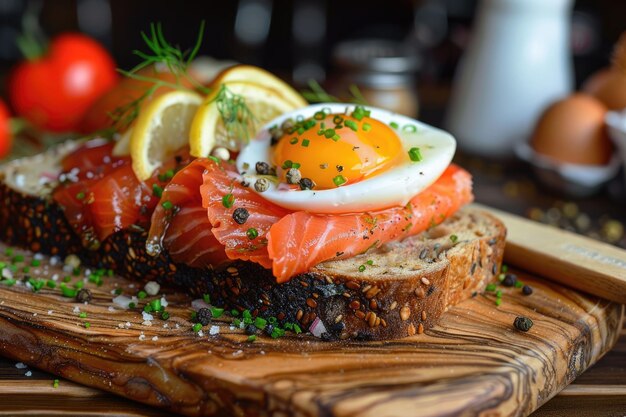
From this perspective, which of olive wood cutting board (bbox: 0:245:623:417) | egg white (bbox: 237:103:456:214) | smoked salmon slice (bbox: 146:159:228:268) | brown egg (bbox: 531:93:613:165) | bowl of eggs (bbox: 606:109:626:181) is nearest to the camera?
olive wood cutting board (bbox: 0:245:623:417)

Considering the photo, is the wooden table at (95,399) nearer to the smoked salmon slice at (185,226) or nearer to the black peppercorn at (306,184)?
the smoked salmon slice at (185,226)

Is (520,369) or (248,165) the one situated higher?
(248,165)

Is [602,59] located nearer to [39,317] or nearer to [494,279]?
[494,279]

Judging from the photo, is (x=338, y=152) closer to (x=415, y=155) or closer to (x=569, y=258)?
(x=415, y=155)

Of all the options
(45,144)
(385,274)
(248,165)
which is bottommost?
(45,144)

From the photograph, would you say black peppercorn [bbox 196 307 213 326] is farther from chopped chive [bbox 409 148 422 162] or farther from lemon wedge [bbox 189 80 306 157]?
chopped chive [bbox 409 148 422 162]

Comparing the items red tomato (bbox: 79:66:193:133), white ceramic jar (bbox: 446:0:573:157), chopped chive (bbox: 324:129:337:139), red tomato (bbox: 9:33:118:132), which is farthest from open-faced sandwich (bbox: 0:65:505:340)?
red tomato (bbox: 9:33:118:132)

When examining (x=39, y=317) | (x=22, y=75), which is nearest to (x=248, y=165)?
(x=39, y=317)
